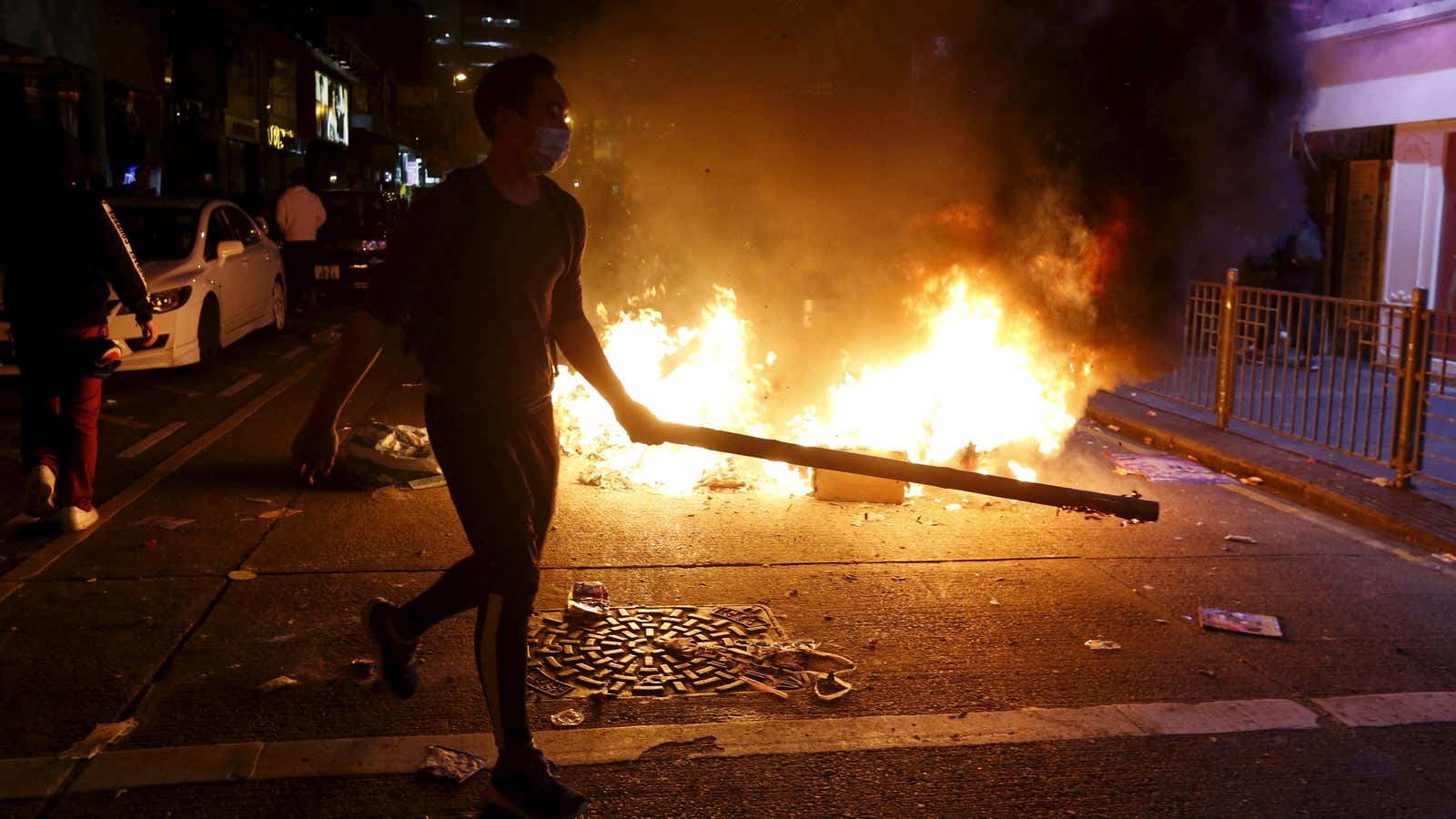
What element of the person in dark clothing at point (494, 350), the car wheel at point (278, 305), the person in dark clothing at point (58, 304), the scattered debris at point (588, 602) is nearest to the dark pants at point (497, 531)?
the person in dark clothing at point (494, 350)

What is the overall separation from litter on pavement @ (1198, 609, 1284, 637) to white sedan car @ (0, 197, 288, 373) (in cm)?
831

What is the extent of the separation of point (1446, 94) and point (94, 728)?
510 inches

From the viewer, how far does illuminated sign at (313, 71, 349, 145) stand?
118 ft

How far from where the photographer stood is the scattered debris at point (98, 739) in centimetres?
365

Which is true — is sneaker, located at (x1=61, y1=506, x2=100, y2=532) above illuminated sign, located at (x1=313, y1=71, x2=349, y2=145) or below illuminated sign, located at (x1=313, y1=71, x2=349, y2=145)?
below

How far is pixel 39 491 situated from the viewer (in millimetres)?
6000

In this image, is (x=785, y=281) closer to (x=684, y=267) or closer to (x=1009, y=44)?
(x=684, y=267)

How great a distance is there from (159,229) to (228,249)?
639mm

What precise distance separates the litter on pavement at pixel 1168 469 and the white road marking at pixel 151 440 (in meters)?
6.67

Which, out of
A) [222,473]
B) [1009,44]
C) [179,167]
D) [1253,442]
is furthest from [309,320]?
[1253,442]

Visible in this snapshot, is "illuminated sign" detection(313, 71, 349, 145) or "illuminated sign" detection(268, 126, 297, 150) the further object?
"illuminated sign" detection(313, 71, 349, 145)

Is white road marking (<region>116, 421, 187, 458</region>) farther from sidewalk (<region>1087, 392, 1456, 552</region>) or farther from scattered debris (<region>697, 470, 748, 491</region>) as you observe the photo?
sidewalk (<region>1087, 392, 1456, 552</region>)

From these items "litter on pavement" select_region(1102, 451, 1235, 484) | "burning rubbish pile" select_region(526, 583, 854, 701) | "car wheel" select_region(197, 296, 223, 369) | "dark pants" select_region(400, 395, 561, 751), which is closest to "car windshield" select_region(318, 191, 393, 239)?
"car wheel" select_region(197, 296, 223, 369)

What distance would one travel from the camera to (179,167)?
2267 centimetres
